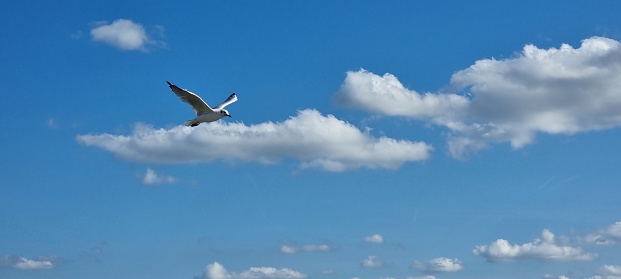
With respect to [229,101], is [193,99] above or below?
below

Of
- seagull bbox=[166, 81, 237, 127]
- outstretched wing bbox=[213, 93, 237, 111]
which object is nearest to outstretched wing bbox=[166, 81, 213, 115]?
seagull bbox=[166, 81, 237, 127]

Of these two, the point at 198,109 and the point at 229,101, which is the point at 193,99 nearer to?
the point at 198,109

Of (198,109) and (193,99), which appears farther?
(198,109)

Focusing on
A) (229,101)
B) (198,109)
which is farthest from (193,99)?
(229,101)

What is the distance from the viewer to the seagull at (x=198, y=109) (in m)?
110

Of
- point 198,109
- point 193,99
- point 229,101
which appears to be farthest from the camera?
point 229,101

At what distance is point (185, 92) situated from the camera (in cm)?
10981

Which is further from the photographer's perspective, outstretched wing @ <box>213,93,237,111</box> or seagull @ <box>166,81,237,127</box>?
outstretched wing @ <box>213,93,237,111</box>

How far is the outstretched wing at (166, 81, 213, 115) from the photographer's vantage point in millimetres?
109688

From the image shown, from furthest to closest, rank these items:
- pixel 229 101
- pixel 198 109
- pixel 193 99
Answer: pixel 229 101
pixel 198 109
pixel 193 99

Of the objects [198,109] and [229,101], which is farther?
[229,101]

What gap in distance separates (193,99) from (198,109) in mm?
2721

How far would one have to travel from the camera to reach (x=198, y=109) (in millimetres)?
113750

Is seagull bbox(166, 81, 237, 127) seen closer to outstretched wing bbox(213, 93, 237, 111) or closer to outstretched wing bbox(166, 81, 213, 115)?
outstretched wing bbox(166, 81, 213, 115)
